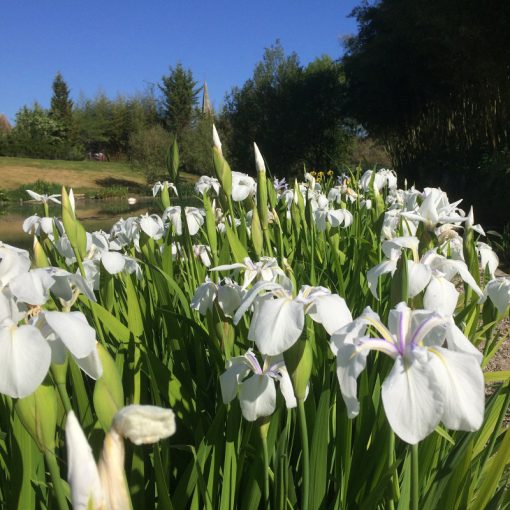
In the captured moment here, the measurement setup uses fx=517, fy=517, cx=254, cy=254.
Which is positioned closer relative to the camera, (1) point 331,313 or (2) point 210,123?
(1) point 331,313

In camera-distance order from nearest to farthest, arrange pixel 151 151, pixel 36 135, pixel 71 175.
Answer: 1. pixel 151 151
2. pixel 71 175
3. pixel 36 135

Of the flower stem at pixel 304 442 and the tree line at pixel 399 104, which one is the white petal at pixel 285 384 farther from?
the tree line at pixel 399 104

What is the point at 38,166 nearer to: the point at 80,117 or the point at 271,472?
the point at 80,117

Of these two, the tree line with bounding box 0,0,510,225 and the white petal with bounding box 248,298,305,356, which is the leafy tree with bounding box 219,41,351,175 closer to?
the tree line with bounding box 0,0,510,225

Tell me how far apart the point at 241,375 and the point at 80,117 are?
3957 cm

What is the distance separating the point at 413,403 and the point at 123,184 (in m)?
25.7

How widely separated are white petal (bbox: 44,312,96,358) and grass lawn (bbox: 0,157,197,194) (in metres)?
21.6

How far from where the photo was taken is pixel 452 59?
332 inches

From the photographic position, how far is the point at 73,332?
640 millimetres

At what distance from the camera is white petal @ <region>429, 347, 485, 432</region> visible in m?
0.52

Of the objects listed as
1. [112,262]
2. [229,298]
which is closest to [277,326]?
[229,298]

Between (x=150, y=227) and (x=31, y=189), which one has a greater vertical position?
(x=31, y=189)

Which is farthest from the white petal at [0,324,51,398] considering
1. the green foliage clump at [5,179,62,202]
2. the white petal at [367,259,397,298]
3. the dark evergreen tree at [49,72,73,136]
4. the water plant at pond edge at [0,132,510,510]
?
the dark evergreen tree at [49,72,73,136]

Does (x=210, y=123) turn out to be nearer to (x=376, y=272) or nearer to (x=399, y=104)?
(x=399, y=104)
